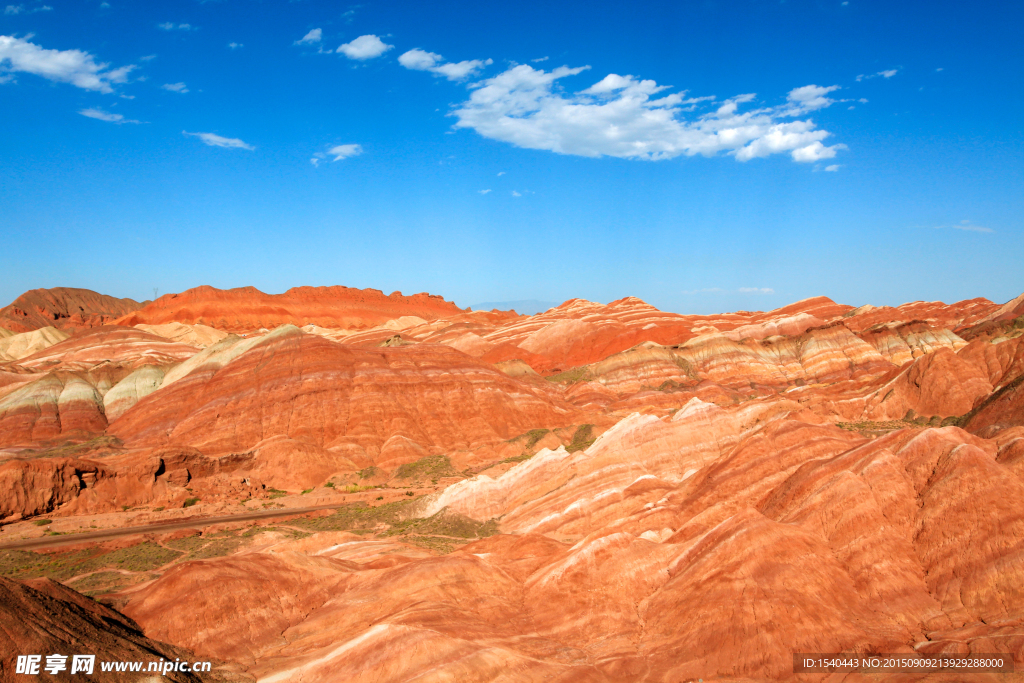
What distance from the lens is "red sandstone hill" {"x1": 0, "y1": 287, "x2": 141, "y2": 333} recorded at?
14362 centimetres

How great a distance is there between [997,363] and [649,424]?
3038cm

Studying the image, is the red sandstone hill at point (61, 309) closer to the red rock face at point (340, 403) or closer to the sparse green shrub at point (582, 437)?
the red rock face at point (340, 403)

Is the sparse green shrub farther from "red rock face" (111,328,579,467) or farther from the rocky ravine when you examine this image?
"red rock face" (111,328,579,467)

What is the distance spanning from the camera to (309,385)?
49875mm

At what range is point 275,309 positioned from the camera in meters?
149

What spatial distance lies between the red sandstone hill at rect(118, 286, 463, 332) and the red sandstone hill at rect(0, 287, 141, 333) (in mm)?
14381

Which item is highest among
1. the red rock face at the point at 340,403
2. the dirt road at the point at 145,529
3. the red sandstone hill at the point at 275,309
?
the red sandstone hill at the point at 275,309

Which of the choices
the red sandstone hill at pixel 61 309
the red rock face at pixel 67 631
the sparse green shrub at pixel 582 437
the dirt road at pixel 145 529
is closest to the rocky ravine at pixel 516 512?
the sparse green shrub at pixel 582 437

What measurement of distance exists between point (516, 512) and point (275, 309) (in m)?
133

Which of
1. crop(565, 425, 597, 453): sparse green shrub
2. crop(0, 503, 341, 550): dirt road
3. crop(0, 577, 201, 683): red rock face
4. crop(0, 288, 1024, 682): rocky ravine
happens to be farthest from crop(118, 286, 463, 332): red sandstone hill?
crop(0, 577, 201, 683): red rock face

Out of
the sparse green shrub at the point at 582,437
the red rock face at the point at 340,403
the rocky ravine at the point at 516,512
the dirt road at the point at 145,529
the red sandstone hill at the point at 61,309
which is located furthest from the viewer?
the red sandstone hill at the point at 61,309

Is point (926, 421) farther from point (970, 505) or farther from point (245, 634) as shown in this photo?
point (245, 634)

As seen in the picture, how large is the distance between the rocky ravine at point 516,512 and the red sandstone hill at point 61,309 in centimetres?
10216

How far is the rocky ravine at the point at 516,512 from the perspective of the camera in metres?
15.0
